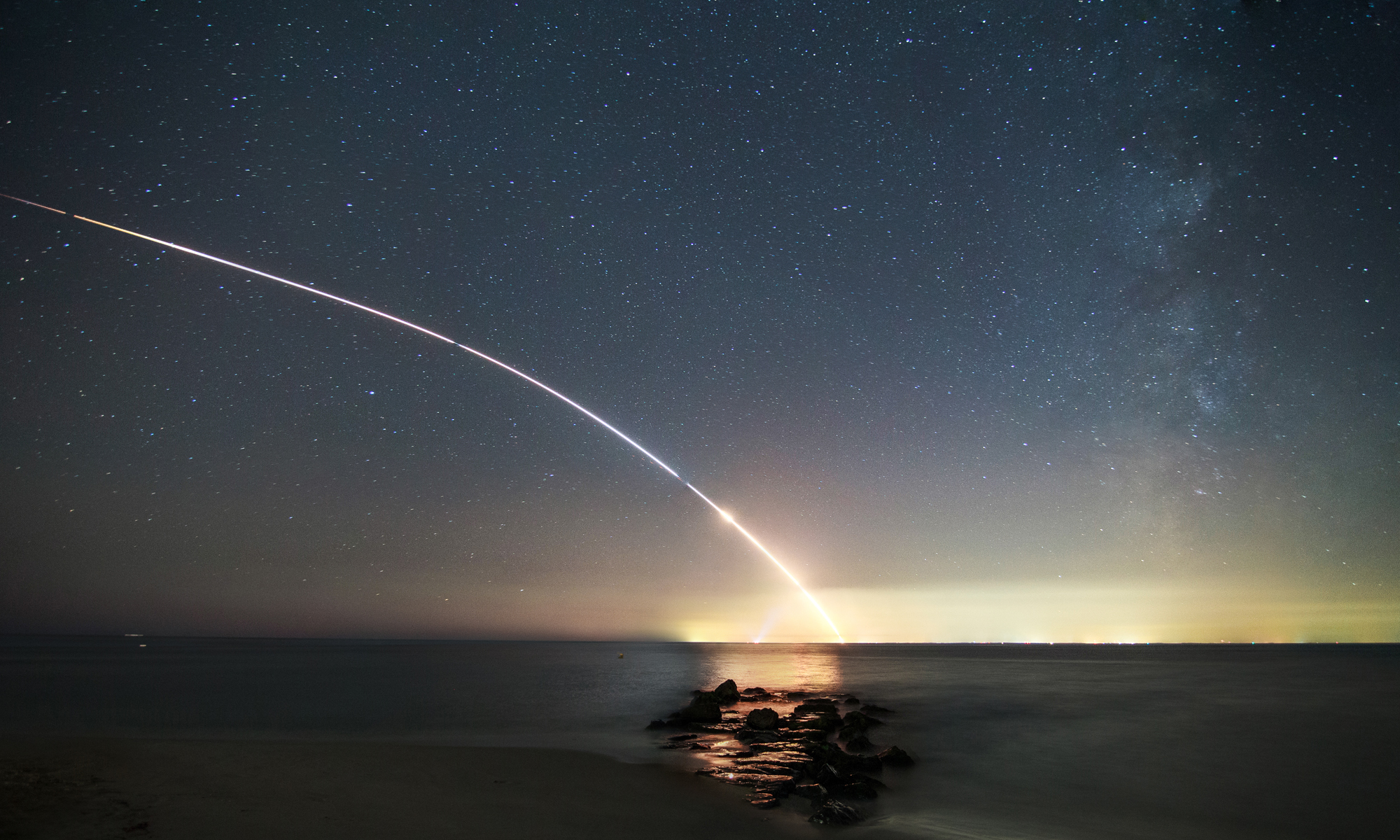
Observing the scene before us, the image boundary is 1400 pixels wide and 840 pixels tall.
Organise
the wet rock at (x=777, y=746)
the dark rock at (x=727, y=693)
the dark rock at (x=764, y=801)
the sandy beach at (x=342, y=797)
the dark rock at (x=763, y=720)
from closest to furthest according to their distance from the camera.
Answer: the sandy beach at (x=342, y=797)
the dark rock at (x=764, y=801)
the wet rock at (x=777, y=746)
the dark rock at (x=763, y=720)
the dark rock at (x=727, y=693)

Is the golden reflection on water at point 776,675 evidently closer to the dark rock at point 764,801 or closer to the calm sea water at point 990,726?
the calm sea water at point 990,726

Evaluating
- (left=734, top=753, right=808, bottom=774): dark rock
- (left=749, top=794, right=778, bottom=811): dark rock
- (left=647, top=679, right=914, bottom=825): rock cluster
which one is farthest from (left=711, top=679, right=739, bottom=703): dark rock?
(left=749, top=794, right=778, bottom=811): dark rock

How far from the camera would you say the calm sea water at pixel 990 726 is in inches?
474

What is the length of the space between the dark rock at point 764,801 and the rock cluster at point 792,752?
0.04 ft

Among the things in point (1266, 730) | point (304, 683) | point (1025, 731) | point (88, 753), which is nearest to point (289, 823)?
point (88, 753)

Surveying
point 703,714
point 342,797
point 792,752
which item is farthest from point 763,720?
point 342,797

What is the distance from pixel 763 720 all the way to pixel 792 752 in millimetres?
3438

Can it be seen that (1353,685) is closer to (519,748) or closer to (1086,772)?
(1086,772)

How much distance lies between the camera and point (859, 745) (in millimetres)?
15766

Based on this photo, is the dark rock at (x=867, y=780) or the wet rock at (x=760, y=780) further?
the dark rock at (x=867, y=780)

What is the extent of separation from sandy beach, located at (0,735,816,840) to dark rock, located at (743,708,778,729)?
4690mm

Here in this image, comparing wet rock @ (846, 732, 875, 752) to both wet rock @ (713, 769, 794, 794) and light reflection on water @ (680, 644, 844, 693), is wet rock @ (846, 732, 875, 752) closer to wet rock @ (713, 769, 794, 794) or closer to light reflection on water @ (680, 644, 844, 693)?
wet rock @ (713, 769, 794, 794)

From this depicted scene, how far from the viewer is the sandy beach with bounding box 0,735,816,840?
8.82 metres

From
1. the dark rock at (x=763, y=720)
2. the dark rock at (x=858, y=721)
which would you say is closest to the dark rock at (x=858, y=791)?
the dark rock at (x=763, y=720)
